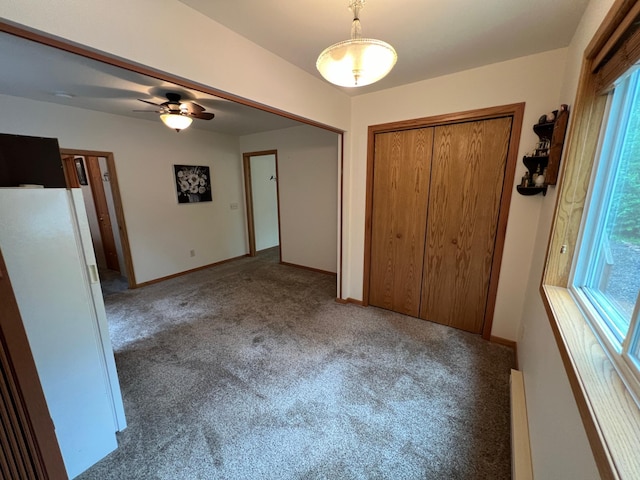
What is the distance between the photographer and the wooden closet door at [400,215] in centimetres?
251

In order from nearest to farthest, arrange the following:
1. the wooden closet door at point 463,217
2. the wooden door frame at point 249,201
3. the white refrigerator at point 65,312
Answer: the white refrigerator at point 65,312 → the wooden closet door at point 463,217 → the wooden door frame at point 249,201

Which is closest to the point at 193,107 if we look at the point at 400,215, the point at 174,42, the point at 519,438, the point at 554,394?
→ the point at 174,42

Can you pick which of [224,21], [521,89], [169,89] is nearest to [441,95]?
[521,89]

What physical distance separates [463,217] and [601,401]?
1899 mm

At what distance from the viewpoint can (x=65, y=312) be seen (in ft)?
4.06

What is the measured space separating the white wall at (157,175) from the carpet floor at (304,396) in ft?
4.15

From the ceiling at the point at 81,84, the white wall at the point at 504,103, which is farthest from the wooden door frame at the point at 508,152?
the ceiling at the point at 81,84

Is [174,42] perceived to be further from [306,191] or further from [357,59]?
[306,191]

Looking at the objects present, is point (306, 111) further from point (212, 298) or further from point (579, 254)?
point (212, 298)

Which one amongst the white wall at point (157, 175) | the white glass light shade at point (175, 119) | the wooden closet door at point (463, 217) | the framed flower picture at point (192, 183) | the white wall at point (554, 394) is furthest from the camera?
the framed flower picture at point (192, 183)

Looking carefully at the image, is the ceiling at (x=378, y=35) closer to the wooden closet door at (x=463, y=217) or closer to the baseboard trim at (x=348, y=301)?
the wooden closet door at (x=463, y=217)

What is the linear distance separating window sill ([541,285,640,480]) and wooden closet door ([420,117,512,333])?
4.33ft

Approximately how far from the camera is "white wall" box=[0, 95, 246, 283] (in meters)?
2.93

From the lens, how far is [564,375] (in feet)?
3.07
